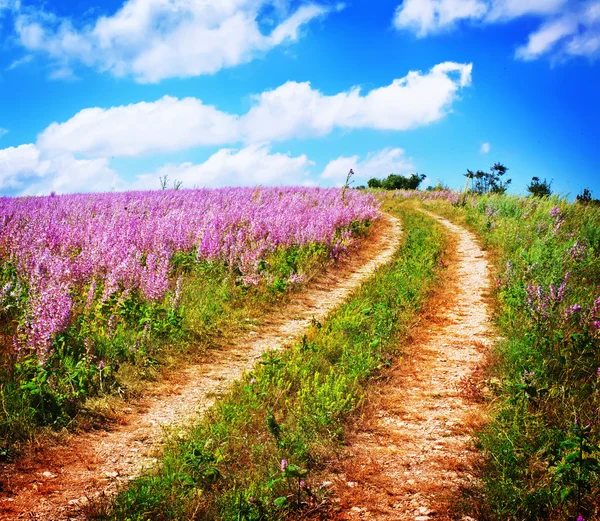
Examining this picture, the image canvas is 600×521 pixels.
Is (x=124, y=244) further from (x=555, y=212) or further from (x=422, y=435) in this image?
(x=555, y=212)

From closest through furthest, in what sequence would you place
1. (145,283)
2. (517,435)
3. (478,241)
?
(517,435) < (145,283) < (478,241)

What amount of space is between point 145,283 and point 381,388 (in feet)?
13.6

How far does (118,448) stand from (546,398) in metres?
4.34

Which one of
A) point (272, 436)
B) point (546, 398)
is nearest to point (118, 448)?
point (272, 436)

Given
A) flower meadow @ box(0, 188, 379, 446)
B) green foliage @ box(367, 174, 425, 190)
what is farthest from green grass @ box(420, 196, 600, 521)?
green foliage @ box(367, 174, 425, 190)

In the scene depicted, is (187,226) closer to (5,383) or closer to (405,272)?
(405,272)

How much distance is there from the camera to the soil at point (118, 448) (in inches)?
135

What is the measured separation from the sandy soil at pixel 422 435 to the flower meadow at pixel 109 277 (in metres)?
3.02

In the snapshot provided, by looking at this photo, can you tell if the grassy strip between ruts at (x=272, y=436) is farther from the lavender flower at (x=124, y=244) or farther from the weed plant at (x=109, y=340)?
the lavender flower at (x=124, y=244)

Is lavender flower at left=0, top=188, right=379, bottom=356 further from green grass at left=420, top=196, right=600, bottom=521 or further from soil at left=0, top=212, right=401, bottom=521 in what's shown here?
green grass at left=420, top=196, right=600, bottom=521

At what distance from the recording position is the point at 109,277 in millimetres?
6434

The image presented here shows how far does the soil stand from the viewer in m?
3.43

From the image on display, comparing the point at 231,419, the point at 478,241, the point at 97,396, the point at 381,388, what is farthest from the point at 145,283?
the point at 478,241

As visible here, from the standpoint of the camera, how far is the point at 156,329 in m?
6.41
